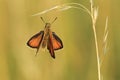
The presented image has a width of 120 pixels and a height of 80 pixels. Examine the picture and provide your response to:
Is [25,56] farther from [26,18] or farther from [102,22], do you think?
[102,22]

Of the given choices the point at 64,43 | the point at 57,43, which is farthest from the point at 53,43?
the point at 64,43

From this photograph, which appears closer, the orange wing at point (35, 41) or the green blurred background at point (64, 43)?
the orange wing at point (35, 41)

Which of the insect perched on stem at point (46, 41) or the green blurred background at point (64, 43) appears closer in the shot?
the insect perched on stem at point (46, 41)

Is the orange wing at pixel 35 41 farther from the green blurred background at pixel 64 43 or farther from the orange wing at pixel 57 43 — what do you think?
the green blurred background at pixel 64 43

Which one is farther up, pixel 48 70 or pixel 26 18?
pixel 26 18

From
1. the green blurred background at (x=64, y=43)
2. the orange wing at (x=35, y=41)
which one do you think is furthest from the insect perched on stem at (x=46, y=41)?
the green blurred background at (x=64, y=43)

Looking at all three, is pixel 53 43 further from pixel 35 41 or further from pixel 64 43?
pixel 64 43

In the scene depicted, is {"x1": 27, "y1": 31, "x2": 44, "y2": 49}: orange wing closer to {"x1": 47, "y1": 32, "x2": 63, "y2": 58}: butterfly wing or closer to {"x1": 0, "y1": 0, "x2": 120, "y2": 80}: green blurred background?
{"x1": 47, "y1": 32, "x2": 63, "y2": 58}: butterfly wing

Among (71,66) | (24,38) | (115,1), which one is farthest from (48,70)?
(115,1)

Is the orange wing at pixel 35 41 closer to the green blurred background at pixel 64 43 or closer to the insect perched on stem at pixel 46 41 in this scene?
the insect perched on stem at pixel 46 41
